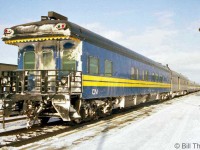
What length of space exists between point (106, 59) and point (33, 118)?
4763 millimetres

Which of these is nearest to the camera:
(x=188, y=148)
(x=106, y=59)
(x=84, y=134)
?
(x=188, y=148)

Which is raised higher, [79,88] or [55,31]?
[55,31]

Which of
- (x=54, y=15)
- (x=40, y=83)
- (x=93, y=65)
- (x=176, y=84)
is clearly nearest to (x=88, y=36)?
(x=93, y=65)

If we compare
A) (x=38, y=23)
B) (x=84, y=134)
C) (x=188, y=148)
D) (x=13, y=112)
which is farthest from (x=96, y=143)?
(x=38, y=23)

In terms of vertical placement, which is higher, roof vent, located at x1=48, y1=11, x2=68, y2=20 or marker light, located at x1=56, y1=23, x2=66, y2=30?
roof vent, located at x1=48, y1=11, x2=68, y2=20

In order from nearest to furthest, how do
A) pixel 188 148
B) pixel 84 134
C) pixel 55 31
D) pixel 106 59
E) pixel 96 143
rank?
pixel 188 148
pixel 96 143
pixel 84 134
pixel 55 31
pixel 106 59

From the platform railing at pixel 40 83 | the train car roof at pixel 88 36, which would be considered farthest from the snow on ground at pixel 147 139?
the train car roof at pixel 88 36

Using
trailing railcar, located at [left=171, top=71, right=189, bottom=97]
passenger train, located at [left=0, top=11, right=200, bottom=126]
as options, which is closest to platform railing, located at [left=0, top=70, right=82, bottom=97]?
passenger train, located at [left=0, top=11, right=200, bottom=126]

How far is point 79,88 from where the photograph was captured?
10.2 metres

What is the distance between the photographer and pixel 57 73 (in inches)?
397

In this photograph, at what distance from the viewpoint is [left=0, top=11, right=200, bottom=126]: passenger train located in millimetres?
9633

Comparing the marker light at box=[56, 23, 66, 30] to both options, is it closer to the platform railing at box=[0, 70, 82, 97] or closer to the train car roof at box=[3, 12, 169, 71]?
the train car roof at box=[3, 12, 169, 71]

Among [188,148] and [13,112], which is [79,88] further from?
[188,148]

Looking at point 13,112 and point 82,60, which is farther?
point 82,60
